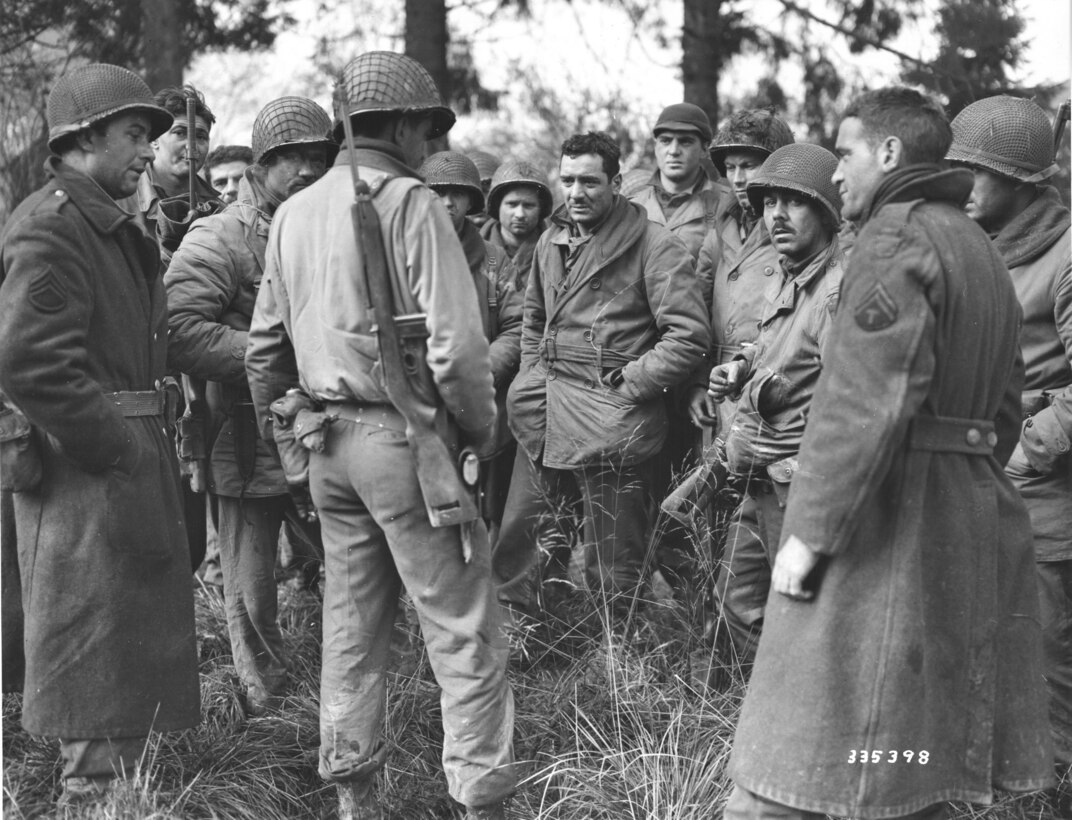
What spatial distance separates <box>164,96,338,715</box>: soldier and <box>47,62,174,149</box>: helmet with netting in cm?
102

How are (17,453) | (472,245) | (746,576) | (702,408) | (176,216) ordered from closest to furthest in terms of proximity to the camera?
(17,453) < (746,576) < (702,408) < (176,216) < (472,245)

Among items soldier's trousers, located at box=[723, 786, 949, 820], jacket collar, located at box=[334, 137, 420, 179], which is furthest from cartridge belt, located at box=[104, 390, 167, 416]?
soldier's trousers, located at box=[723, 786, 949, 820]

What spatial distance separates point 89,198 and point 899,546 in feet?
8.57

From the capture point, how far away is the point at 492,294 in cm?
610

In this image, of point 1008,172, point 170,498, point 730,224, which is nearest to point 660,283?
point 730,224

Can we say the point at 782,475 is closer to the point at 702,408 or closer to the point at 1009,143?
the point at 702,408

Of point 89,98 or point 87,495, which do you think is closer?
point 87,495

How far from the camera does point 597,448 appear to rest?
5.53 meters

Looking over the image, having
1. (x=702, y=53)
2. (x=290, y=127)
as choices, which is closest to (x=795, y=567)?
(x=290, y=127)

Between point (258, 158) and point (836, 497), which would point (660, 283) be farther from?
point (836, 497)

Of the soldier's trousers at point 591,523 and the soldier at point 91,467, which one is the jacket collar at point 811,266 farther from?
the soldier at point 91,467

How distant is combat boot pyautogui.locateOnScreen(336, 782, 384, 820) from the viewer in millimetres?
3930

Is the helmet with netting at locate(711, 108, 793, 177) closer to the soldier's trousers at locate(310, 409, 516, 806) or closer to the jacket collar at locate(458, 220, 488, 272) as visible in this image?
the jacket collar at locate(458, 220, 488, 272)

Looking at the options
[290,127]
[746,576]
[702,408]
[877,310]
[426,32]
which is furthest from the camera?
[426,32]
